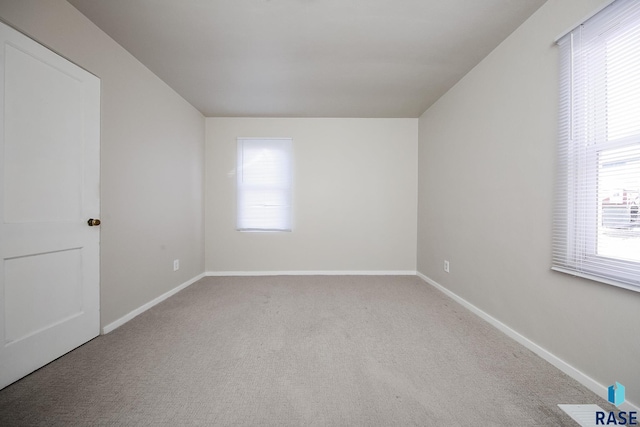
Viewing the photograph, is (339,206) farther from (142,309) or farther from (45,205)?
(45,205)

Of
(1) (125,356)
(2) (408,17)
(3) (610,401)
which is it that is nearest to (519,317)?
(3) (610,401)

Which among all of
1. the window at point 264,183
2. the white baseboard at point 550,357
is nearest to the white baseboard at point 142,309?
the window at point 264,183

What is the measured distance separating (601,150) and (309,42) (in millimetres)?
2237

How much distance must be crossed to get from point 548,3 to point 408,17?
0.96 metres

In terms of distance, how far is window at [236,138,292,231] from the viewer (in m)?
4.02

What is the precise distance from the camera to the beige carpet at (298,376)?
1.29 metres

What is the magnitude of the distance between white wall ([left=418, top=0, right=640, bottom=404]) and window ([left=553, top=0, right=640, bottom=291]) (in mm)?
89

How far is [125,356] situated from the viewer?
1.79 meters

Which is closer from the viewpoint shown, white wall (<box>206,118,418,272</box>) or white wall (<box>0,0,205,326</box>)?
white wall (<box>0,0,205,326</box>)

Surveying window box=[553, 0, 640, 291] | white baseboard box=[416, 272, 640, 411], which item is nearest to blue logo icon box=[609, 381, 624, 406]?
white baseboard box=[416, 272, 640, 411]

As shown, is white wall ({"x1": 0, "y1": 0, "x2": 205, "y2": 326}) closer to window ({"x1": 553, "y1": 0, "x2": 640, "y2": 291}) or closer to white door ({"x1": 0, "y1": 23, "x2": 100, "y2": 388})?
white door ({"x1": 0, "y1": 23, "x2": 100, "y2": 388})

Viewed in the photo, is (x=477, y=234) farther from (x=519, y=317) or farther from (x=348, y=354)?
(x=348, y=354)

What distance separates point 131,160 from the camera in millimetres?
2412

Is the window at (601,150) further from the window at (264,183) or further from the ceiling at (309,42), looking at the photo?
the window at (264,183)
